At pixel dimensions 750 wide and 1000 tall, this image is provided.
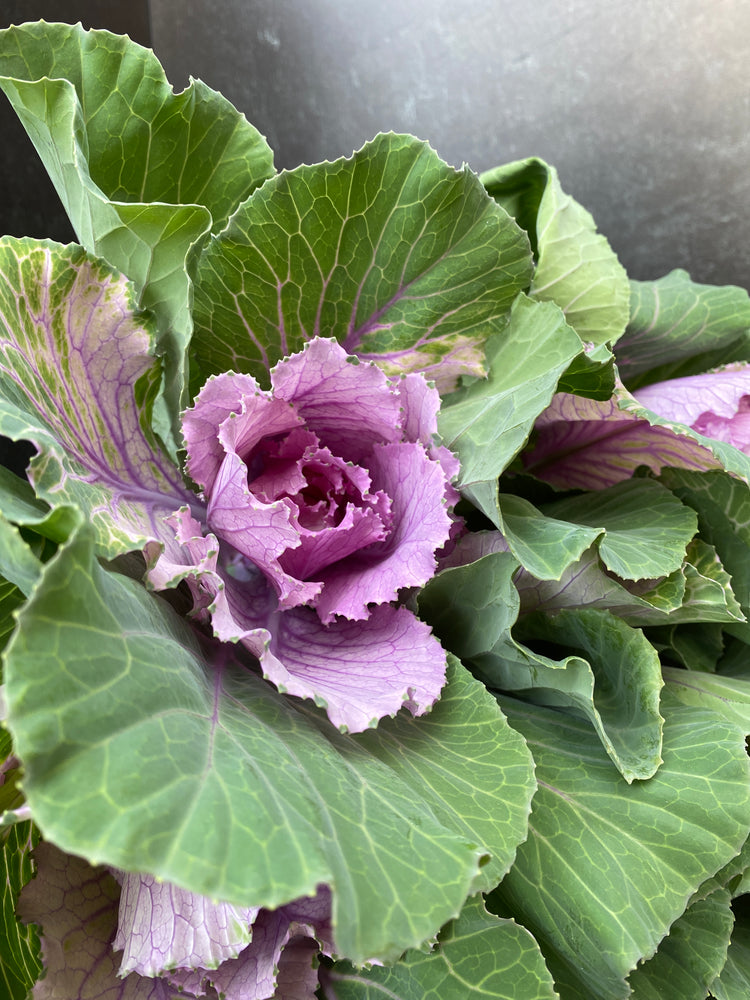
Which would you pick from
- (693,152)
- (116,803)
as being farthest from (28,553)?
(693,152)

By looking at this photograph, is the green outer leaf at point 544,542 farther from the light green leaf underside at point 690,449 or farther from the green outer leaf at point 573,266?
the green outer leaf at point 573,266

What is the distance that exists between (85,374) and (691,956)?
49cm

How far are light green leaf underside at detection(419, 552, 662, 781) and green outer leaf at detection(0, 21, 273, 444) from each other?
0.21 m

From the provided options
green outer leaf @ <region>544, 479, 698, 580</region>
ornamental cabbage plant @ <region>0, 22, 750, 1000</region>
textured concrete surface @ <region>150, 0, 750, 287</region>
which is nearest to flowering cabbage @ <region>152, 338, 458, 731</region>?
ornamental cabbage plant @ <region>0, 22, 750, 1000</region>

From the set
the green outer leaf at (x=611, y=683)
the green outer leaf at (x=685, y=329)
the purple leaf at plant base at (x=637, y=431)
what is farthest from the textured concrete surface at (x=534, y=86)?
the green outer leaf at (x=611, y=683)

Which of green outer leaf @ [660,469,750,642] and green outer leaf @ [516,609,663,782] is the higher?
green outer leaf @ [516,609,663,782]

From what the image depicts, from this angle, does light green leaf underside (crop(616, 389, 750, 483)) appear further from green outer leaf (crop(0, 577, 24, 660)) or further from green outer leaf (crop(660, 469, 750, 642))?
green outer leaf (crop(0, 577, 24, 660))

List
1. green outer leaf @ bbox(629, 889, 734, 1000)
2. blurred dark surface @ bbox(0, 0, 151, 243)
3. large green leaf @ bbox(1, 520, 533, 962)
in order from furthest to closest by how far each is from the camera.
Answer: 1. blurred dark surface @ bbox(0, 0, 151, 243)
2. green outer leaf @ bbox(629, 889, 734, 1000)
3. large green leaf @ bbox(1, 520, 533, 962)

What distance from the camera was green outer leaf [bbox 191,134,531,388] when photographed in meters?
0.44

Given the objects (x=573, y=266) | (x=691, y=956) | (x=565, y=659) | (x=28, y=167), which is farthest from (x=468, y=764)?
(x=28, y=167)

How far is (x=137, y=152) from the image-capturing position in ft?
1.60

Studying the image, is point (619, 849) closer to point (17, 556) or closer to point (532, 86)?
point (17, 556)

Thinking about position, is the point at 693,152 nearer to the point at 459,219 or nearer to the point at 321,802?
the point at 459,219

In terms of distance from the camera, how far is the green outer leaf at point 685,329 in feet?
2.17
